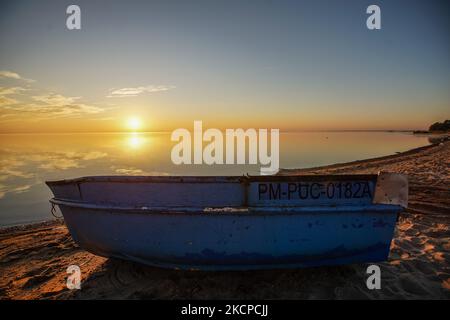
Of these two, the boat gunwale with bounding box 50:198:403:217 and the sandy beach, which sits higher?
the boat gunwale with bounding box 50:198:403:217

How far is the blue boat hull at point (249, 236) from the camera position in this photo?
12.7 ft

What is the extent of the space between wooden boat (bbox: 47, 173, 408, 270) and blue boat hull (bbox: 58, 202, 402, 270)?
0.6 inches

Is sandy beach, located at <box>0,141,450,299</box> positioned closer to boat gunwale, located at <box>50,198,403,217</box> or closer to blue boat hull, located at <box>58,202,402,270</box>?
blue boat hull, located at <box>58,202,402,270</box>

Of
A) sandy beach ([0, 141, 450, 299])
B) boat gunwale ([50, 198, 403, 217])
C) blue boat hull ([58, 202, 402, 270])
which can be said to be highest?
boat gunwale ([50, 198, 403, 217])

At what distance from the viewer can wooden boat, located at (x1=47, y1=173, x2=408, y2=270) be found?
3893mm

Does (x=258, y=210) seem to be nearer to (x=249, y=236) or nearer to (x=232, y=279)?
(x=249, y=236)

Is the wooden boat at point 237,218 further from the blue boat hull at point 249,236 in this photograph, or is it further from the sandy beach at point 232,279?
the sandy beach at point 232,279

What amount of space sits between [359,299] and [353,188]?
1.70 m

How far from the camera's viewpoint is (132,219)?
4.02 metres

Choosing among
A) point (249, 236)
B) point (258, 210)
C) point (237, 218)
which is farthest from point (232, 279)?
point (258, 210)

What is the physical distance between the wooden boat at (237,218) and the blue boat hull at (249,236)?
2cm

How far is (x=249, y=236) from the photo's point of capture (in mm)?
3928

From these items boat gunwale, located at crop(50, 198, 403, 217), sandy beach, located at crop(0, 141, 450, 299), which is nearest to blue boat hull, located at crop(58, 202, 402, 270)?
boat gunwale, located at crop(50, 198, 403, 217)

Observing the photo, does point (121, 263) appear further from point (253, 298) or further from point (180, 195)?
point (253, 298)
